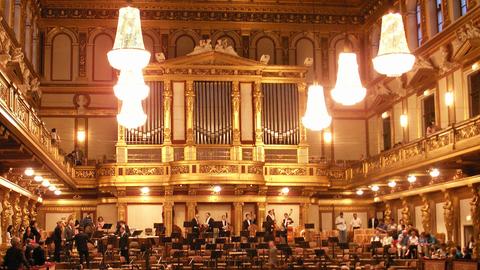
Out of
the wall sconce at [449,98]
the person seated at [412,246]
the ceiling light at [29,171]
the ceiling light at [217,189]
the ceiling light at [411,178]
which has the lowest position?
the person seated at [412,246]

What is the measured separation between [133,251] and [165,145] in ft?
22.6

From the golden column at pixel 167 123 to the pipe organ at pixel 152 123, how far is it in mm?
296

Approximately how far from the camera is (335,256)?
92.1 feet

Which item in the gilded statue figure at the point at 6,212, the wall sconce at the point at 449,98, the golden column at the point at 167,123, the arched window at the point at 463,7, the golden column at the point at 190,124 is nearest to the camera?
the gilded statue figure at the point at 6,212

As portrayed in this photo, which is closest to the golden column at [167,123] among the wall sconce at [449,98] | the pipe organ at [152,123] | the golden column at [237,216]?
the pipe organ at [152,123]

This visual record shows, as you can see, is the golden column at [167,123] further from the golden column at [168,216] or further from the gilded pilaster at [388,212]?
the gilded pilaster at [388,212]

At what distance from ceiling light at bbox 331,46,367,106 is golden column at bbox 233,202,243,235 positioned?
17979 millimetres

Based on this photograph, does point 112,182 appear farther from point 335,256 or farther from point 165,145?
point 335,256

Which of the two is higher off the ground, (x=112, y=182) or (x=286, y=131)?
(x=286, y=131)

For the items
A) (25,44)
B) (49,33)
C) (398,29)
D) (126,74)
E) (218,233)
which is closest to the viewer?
(398,29)

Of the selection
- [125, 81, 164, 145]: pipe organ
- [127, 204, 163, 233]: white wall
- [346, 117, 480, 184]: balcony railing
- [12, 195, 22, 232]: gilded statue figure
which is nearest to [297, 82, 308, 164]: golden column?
[346, 117, 480, 184]: balcony railing

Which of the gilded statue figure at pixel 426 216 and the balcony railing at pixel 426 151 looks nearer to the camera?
the balcony railing at pixel 426 151

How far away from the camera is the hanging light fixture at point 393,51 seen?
14.9 m

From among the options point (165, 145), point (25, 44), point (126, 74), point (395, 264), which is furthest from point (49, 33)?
point (395, 264)
